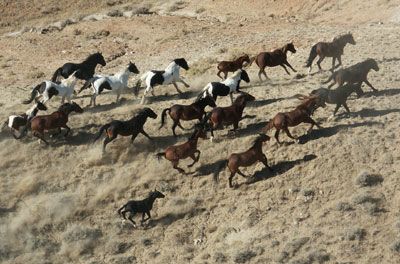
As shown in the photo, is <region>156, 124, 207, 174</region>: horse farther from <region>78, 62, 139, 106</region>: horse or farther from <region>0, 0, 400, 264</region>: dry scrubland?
<region>78, 62, 139, 106</region>: horse

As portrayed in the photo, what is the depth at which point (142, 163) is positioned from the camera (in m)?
15.7

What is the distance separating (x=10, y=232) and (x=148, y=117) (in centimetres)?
510

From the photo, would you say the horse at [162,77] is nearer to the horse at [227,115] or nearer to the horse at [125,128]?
the horse at [125,128]

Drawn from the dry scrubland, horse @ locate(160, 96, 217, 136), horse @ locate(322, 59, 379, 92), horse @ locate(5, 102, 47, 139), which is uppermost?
horse @ locate(322, 59, 379, 92)

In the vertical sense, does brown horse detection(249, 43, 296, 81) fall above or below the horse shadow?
above

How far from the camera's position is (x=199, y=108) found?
1641cm

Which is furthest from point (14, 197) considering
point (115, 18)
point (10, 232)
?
point (115, 18)

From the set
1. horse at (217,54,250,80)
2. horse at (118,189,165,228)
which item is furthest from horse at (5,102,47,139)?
horse at (217,54,250,80)

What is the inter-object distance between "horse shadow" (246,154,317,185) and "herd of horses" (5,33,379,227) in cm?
16

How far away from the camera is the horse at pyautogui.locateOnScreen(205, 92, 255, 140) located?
15.7 meters

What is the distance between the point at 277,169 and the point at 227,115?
7.07ft

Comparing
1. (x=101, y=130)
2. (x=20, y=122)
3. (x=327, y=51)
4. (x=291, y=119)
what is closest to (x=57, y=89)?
(x=20, y=122)

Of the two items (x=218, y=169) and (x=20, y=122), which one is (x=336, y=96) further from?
(x=20, y=122)

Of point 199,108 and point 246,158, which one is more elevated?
point 199,108
